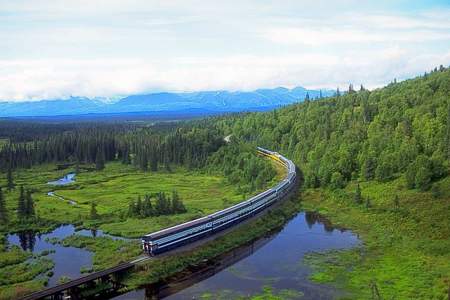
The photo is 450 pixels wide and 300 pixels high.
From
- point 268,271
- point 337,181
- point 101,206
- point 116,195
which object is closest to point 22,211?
point 101,206

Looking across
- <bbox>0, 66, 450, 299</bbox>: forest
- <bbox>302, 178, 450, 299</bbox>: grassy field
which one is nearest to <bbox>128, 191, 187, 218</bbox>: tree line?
<bbox>0, 66, 450, 299</bbox>: forest

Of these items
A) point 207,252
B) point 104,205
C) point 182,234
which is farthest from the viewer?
point 104,205

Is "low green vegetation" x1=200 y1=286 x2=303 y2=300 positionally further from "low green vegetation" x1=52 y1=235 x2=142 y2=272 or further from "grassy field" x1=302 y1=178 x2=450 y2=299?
"low green vegetation" x1=52 y1=235 x2=142 y2=272

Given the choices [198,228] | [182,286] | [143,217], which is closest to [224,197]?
[143,217]

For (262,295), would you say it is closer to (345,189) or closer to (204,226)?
(204,226)

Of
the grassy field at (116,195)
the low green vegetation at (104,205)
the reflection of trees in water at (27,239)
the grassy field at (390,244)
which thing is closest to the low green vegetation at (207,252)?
the low green vegetation at (104,205)
